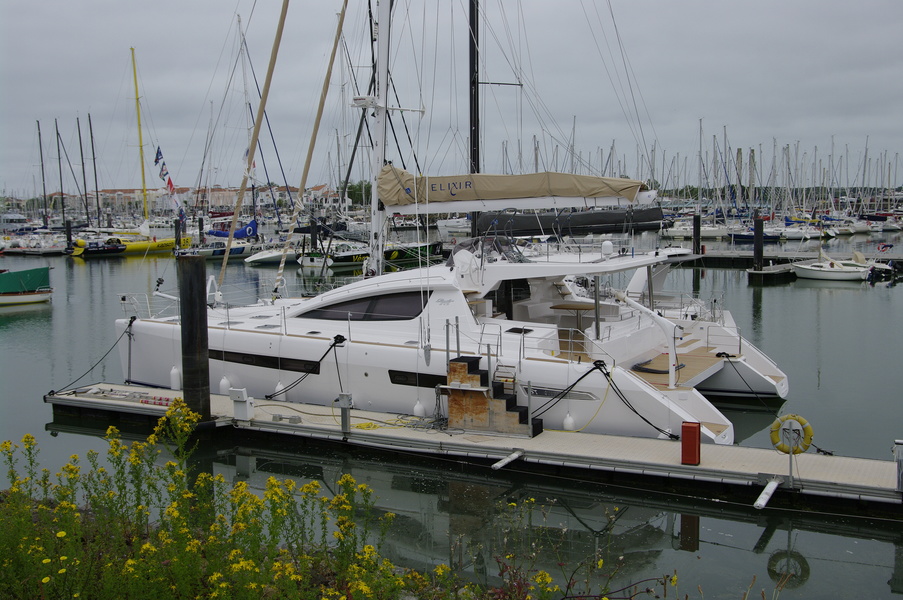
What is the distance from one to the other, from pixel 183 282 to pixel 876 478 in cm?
1037

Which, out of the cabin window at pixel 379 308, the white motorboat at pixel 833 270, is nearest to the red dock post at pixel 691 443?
the cabin window at pixel 379 308

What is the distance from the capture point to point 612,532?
932 cm

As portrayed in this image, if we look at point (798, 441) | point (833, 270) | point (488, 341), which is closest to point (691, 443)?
point (798, 441)

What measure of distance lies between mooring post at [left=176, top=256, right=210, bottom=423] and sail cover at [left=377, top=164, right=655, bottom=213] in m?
4.24

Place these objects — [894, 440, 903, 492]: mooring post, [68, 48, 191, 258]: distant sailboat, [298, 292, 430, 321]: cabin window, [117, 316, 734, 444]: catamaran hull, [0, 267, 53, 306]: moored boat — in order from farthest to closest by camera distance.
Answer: [68, 48, 191, 258]: distant sailboat < [0, 267, 53, 306]: moored boat < [298, 292, 430, 321]: cabin window < [117, 316, 734, 444]: catamaran hull < [894, 440, 903, 492]: mooring post

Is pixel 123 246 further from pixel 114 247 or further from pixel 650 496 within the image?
pixel 650 496

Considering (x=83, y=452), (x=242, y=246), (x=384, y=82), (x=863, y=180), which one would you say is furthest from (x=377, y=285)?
(x=863, y=180)

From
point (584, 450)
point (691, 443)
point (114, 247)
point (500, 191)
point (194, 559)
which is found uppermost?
point (500, 191)

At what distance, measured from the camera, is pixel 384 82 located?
1435 centimetres

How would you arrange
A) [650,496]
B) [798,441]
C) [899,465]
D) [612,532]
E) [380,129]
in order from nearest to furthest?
[899,465] → [798,441] → [612,532] → [650,496] → [380,129]

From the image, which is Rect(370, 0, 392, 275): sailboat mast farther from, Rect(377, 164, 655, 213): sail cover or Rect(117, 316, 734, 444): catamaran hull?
Rect(117, 316, 734, 444): catamaran hull

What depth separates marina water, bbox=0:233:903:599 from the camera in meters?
8.43

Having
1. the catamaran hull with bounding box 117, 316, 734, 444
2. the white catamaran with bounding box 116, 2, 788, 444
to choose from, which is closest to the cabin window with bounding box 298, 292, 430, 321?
the white catamaran with bounding box 116, 2, 788, 444

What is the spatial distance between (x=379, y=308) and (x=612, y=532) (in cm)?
604
